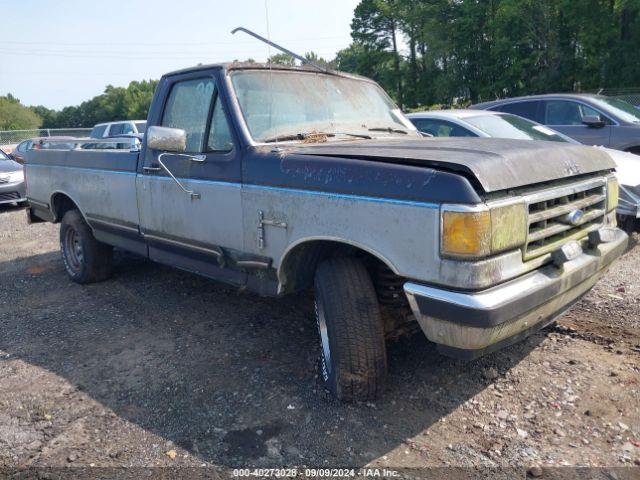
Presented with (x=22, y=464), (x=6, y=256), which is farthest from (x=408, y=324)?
(x=6, y=256)

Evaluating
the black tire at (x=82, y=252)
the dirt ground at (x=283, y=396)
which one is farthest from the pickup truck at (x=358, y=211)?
the black tire at (x=82, y=252)

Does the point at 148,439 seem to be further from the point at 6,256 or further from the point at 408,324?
the point at 6,256

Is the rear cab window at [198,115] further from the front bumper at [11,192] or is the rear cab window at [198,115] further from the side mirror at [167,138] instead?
the front bumper at [11,192]

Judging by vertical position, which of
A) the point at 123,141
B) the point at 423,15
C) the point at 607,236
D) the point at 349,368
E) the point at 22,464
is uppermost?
the point at 423,15

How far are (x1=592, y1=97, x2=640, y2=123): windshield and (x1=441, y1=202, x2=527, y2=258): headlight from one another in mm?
7277

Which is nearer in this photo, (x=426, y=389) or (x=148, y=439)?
(x=148, y=439)

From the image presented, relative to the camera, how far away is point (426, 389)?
11.0 ft

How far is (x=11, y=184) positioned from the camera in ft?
38.1

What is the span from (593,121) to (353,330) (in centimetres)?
710

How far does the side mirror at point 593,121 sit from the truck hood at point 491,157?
544cm

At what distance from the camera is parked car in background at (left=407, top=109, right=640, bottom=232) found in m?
5.72

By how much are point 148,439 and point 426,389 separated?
164 centimetres

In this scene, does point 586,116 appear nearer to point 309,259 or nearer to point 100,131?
point 309,259

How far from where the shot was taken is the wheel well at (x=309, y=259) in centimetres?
323
